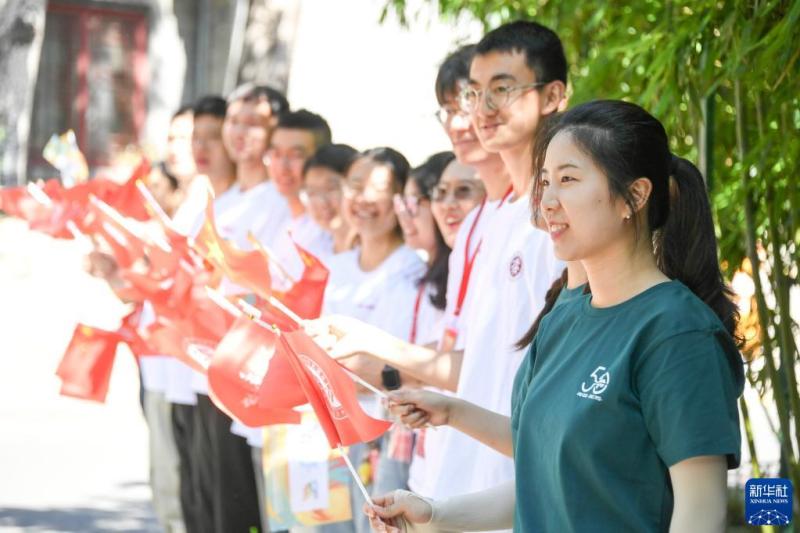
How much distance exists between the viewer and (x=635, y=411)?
192 centimetres

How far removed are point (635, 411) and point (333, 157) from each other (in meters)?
3.00

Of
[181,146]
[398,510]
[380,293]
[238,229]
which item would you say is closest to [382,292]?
[380,293]

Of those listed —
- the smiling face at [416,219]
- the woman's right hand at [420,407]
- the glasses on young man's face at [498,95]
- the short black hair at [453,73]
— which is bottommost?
the woman's right hand at [420,407]

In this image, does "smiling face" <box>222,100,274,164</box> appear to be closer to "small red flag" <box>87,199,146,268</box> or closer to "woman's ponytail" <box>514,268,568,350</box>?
"small red flag" <box>87,199,146,268</box>

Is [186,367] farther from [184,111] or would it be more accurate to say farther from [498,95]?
[498,95]

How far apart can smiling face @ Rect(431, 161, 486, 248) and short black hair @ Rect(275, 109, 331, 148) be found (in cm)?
120

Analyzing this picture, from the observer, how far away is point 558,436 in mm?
1983

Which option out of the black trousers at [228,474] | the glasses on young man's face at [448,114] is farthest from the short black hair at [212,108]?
the glasses on young man's face at [448,114]

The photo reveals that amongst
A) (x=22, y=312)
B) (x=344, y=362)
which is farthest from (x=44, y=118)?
(x=344, y=362)

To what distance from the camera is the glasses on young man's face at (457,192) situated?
395 centimetres

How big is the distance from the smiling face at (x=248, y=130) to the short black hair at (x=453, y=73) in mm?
1671

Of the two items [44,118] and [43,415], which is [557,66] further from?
[44,118]

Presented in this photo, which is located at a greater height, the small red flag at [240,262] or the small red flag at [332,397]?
the small red flag at [240,262]

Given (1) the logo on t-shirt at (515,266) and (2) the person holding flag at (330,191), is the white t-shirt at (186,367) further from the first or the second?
(1) the logo on t-shirt at (515,266)
